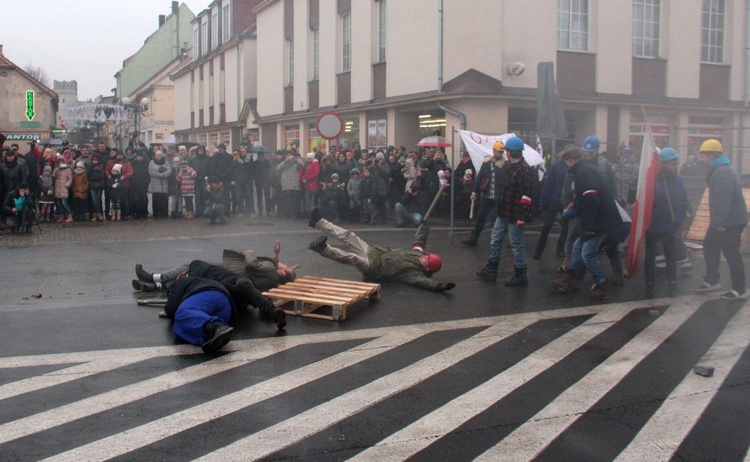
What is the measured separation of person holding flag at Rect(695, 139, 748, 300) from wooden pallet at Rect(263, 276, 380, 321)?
4.37 m

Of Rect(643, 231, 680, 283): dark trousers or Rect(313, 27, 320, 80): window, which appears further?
Rect(313, 27, 320, 80): window

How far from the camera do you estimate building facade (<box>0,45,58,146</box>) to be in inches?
2002

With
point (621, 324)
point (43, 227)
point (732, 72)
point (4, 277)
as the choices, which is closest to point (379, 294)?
point (621, 324)

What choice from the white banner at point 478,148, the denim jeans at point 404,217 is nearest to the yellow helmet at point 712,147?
the white banner at point 478,148

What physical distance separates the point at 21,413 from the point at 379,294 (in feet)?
15.7

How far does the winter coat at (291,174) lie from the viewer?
18.7m

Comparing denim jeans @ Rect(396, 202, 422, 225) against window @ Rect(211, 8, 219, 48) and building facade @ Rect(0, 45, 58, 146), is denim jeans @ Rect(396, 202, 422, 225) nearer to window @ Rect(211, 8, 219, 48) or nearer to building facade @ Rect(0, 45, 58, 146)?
window @ Rect(211, 8, 219, 48)

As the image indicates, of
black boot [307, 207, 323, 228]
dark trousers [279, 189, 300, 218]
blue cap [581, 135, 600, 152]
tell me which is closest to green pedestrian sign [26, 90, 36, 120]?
dark trousers [279, 189, 300, 218]

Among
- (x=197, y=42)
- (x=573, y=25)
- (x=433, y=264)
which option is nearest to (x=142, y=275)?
(x=433, y=264)

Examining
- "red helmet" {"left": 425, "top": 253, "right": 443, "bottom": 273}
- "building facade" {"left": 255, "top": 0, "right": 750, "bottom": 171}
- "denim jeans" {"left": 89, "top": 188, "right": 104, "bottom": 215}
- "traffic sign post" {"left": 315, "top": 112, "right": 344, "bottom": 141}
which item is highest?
"building facade" {"left": 255, "top": 0, "right": 750, "bottom": 171}

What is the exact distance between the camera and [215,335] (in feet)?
21.1

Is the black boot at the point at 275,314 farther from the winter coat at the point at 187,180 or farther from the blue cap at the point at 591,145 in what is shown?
the winter coat at the point at 187,180

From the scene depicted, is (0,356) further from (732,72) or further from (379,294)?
(732,72)

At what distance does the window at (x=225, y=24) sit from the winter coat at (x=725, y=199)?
1456 inches
